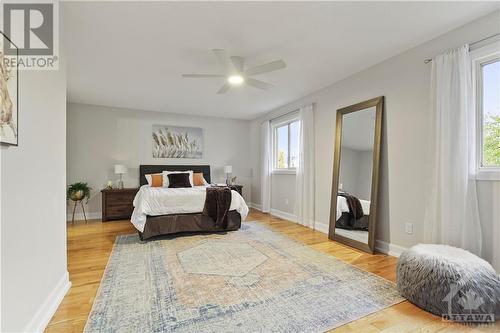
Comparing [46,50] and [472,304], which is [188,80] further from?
[472,304]

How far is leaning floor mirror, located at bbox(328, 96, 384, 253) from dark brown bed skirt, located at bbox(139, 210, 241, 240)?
64.8 inches

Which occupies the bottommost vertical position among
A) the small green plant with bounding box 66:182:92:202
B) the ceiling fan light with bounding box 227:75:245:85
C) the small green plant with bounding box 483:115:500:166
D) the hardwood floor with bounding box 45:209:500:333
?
the hardwood floor with bounding box 45:209:500:333

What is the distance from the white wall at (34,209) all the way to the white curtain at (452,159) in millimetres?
3375

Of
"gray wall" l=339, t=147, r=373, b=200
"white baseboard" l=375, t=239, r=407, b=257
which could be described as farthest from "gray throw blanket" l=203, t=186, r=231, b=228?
"white baseboard" l=375, t=239, r=407, b=257

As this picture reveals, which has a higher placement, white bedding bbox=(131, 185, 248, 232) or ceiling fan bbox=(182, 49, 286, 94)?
ceiling fan bbox=(182, 49, 286, 94)

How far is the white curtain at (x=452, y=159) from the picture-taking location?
88.1 inches

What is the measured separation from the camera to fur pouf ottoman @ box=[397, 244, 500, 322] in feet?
5.68

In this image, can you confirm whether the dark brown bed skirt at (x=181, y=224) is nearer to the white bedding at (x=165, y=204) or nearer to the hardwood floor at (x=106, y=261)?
the white bedding at (x=165, y=204)

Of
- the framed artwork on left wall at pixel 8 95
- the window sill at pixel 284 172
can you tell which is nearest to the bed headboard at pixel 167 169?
the window sill at pixel 284 172

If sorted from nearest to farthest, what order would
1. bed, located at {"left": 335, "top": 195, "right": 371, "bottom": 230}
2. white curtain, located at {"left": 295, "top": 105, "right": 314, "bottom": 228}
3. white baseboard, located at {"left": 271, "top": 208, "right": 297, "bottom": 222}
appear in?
bed, located at {"left": 335, "top": 195, "right": 371, "bottom": 230}
white curtain, located at {"left": 295, "top": 105, "right": 314, "bottom": 228}
white baseboard, located at {"left": 271, "top": 208, "right": 297, "bottom": 222}

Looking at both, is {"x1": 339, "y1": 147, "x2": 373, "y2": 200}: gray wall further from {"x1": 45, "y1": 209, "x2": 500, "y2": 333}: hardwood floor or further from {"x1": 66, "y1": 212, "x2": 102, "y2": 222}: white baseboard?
{"x1": 66, "y1": 212, "x2": 102, "y2": 222}: white baseboard

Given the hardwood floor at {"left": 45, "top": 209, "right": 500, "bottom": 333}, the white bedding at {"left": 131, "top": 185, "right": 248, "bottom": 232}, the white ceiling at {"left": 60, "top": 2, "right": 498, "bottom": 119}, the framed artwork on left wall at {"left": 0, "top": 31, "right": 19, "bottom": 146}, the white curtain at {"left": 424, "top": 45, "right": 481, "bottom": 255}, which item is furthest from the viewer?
the white bedding at {"left": 131, "top": 185, "right": 248, "bottom": 232}

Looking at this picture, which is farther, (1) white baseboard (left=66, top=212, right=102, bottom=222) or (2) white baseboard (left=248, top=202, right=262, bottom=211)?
A: (2) white baseboard (left=248, top=202, right=262, bottom=211)

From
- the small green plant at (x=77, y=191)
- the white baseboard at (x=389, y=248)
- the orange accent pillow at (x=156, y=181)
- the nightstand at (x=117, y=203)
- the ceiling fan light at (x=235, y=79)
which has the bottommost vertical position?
the white baseboard at (x=389, y=248)
